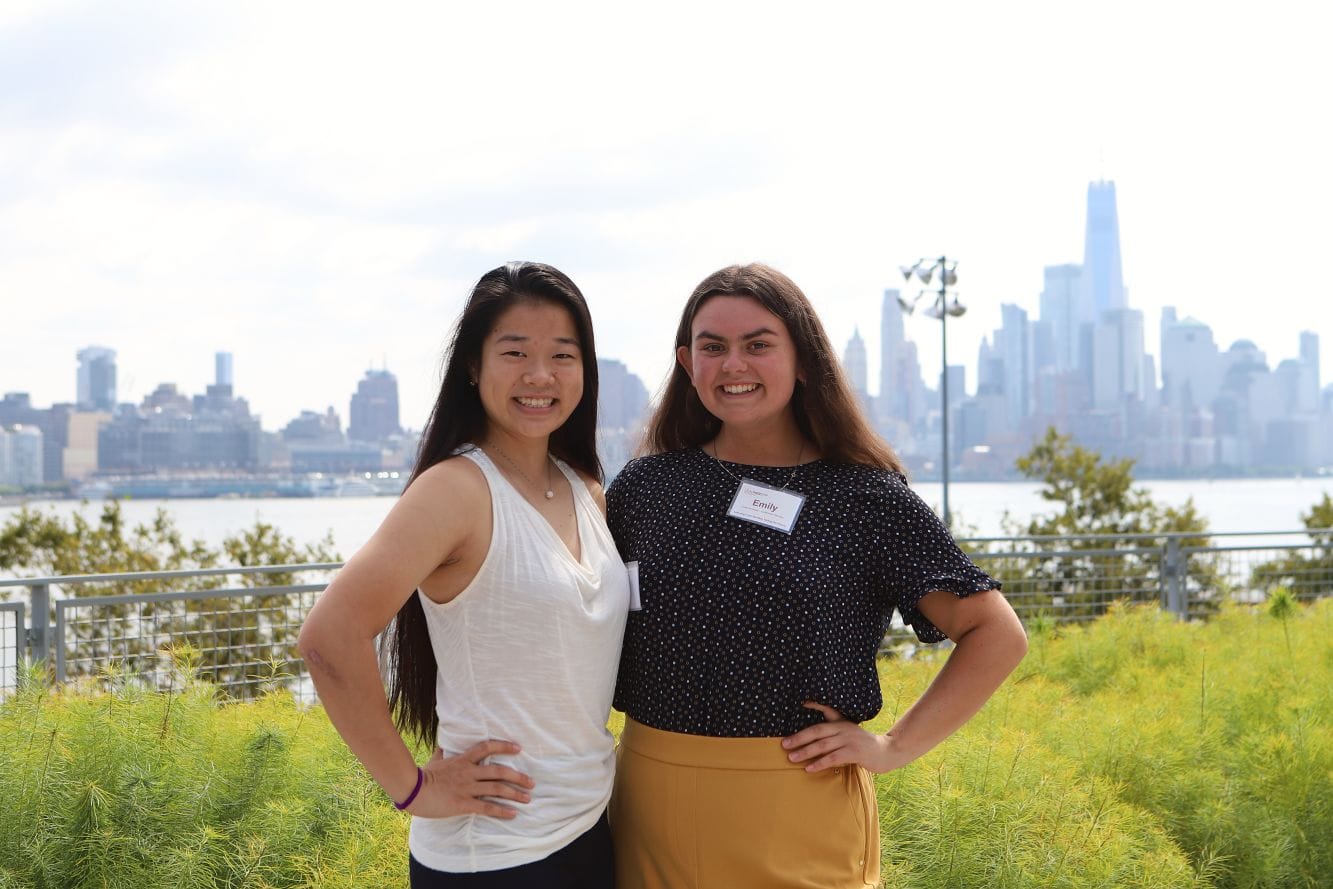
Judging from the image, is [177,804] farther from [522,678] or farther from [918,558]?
[918,558]

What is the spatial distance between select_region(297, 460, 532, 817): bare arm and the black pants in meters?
0.10

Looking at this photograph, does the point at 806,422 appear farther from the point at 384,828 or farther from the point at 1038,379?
the point at 1038,379

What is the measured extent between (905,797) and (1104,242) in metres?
176

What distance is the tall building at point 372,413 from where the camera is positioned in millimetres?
37062

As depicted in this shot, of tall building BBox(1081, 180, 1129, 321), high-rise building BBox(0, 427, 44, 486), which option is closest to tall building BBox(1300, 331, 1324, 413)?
tall building BBox(1081, 180, 1129, 321)

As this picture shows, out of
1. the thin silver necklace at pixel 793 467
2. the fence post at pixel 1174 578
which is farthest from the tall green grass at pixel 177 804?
the fence post at pixel 1174 578

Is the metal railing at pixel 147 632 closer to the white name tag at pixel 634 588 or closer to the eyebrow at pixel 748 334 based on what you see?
the white name tag at pixel 634 588

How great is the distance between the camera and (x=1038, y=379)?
2702 inches

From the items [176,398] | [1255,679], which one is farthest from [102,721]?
[176,398]

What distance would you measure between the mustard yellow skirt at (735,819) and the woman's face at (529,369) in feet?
1.91

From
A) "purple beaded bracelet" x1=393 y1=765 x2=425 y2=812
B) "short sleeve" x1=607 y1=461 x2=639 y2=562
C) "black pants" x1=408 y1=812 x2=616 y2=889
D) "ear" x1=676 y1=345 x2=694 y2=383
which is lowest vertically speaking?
"black pants" x1=408 y1=812 x2=616 y2=889

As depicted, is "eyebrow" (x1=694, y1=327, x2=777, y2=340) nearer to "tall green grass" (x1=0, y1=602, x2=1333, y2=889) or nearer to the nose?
the nose

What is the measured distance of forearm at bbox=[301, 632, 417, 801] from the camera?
160cm

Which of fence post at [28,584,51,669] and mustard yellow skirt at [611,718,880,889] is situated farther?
fence post at [28,584,51,669]
